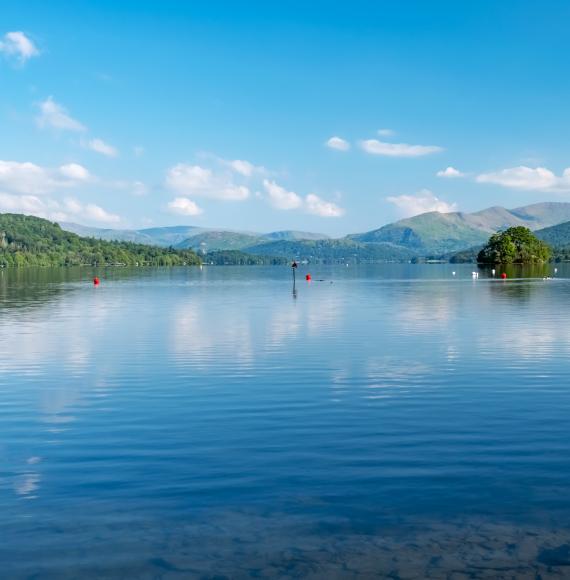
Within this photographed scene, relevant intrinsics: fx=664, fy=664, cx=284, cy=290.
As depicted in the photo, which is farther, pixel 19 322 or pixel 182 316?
pixel 182 316

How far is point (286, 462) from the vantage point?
23.9 m

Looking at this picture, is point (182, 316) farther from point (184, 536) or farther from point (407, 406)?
point (184, 536)

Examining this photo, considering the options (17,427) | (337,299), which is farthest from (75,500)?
(337,299)

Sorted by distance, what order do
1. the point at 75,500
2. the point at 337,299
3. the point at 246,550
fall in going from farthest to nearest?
the point at 337,299
the point at 75,500
the point at 246,550

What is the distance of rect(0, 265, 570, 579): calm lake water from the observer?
1652cm

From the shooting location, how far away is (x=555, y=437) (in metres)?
27.0

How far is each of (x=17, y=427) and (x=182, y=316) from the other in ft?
186

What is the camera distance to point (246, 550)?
16.7 meters

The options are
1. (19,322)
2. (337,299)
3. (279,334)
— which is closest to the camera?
(279,334)

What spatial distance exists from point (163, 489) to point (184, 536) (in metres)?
3.53

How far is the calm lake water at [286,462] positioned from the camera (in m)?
16.5

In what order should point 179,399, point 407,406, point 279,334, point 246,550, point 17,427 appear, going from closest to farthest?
point 246,550
point 17,427
point 407,406
point 179,399
point 279,334

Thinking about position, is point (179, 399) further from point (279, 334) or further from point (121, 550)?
point (279, 334)

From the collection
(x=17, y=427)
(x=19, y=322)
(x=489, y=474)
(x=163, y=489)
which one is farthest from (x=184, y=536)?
(x=19, y=322)
